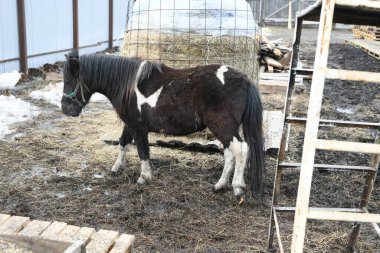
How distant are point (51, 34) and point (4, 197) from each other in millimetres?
8662

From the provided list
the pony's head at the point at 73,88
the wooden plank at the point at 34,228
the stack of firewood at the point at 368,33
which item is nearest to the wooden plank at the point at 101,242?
the wooden plank at the point at 34,228

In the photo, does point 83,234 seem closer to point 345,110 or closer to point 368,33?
point 345,110

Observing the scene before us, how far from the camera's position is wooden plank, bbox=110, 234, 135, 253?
7.50 ft

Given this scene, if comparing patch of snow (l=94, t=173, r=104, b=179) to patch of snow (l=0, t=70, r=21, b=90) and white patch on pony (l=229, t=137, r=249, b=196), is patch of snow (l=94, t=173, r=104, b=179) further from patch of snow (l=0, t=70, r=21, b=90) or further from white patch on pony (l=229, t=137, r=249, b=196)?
patch of snow (l=0, t=70, r=21, b=90)

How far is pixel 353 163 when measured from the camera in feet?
16.8

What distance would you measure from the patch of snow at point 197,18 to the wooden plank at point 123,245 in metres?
4.18

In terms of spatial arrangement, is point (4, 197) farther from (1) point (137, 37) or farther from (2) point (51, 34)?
(2) point (51, 34)

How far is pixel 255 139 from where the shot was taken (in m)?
3.91

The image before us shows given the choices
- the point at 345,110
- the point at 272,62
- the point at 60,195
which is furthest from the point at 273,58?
the point at 60,195

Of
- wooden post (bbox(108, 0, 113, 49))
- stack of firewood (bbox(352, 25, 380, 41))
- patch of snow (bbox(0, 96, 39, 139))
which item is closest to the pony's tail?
patch of snow (bbox(0, 96, 39, 139))

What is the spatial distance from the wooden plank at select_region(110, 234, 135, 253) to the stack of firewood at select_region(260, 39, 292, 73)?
7.66 meters

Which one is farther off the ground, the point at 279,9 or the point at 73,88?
the point at 279,9

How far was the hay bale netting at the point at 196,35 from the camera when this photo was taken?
5.95 m

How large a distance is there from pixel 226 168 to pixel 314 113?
2.50 m
